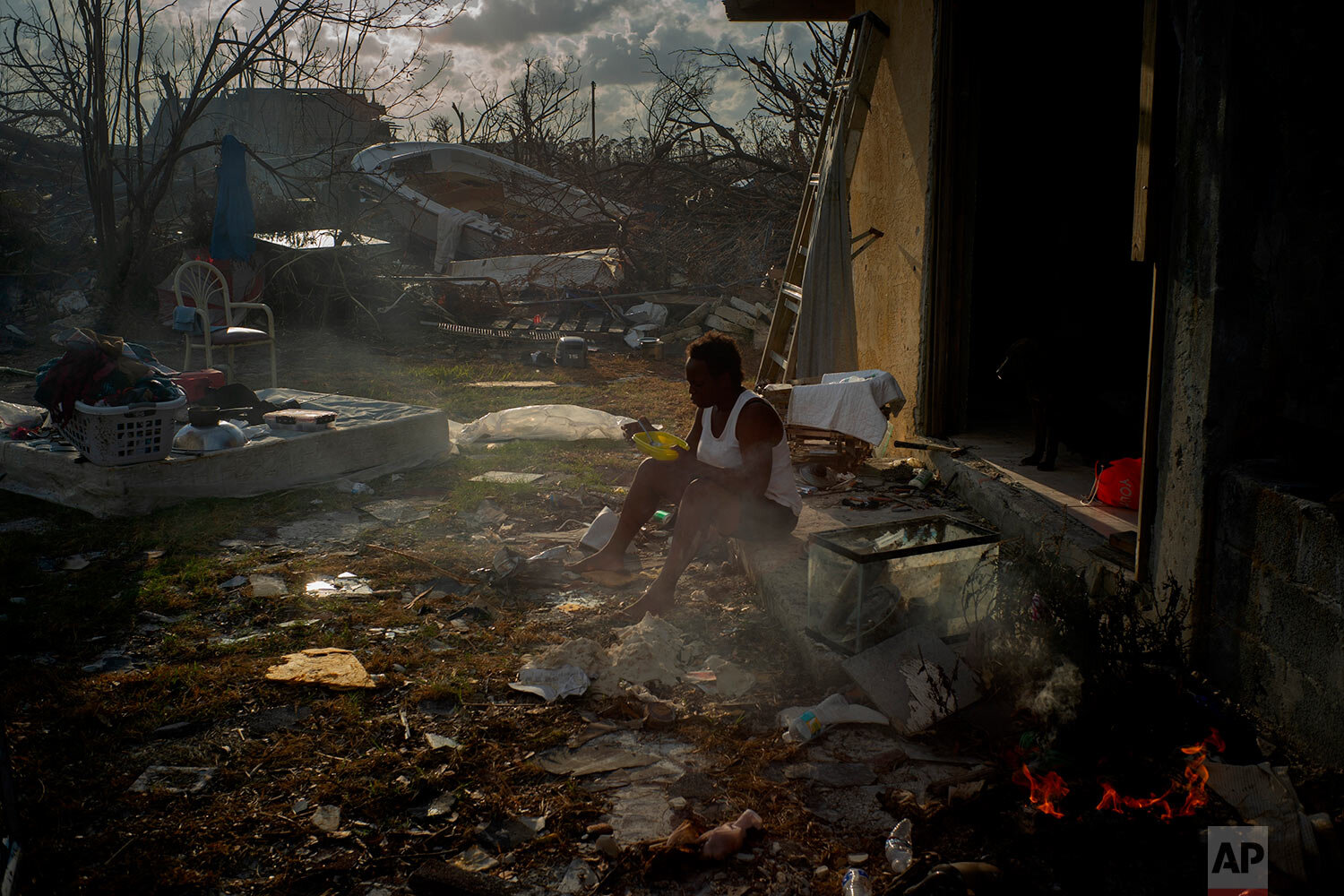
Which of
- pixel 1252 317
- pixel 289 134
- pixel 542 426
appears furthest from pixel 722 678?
pixel 289 134

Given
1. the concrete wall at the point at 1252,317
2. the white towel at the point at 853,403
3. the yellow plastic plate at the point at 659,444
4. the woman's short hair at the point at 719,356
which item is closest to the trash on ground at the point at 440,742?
the yellow plastic plate at the point at 659,444

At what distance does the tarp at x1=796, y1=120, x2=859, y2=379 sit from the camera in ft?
23.0

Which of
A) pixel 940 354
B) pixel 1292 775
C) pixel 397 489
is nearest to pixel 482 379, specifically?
pixel 397 489

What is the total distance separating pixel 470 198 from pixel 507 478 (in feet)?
A: 45.8

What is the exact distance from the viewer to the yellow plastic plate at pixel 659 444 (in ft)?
13.6

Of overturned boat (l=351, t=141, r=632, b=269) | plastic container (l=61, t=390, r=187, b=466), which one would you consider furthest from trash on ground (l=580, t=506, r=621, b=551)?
overturned boat (l=351, t=141, r=632, b=269)

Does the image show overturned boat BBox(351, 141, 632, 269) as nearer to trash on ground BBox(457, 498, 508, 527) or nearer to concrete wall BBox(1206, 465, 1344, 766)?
trash on ground BBox(457, 498, 508, 527)

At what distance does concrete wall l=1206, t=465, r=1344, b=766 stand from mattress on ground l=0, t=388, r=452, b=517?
505 cm

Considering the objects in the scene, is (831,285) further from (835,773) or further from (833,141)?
(835,773)

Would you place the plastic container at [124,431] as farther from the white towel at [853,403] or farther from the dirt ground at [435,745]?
the white towel at [853,403]

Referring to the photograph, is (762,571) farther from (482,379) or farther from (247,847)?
(482,379)

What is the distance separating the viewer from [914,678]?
2943 millimetres

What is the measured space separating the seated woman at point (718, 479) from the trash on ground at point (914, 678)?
1044mm

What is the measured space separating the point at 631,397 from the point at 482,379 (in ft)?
6.60
